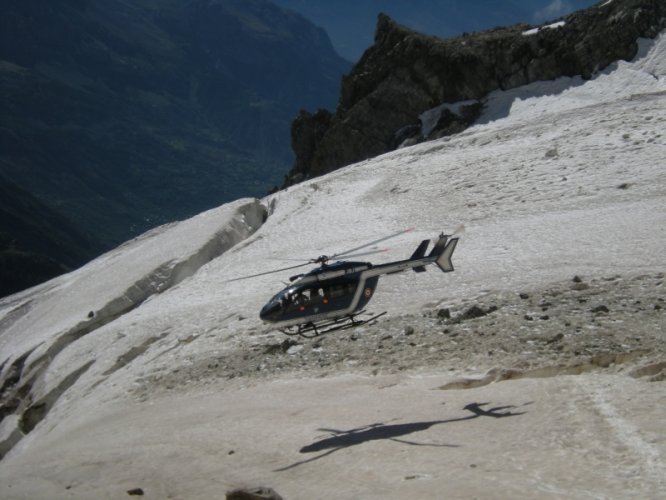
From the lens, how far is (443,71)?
5094 centimetres

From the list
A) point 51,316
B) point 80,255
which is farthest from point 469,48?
point 80,255

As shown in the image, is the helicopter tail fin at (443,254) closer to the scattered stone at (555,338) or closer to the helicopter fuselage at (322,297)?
the helicopter fuselage at (322,297)

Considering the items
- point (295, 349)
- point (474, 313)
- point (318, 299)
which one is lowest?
point (295, 349)

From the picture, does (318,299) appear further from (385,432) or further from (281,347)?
(385,432)

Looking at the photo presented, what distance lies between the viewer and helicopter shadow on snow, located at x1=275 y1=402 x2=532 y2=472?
11.4 m

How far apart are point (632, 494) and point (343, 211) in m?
27.3

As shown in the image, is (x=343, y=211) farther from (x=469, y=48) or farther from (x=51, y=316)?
(x=469, y=48)

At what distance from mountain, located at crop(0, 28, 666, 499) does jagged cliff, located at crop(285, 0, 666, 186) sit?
6.06 metres

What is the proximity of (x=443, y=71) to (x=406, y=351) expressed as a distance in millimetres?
38367

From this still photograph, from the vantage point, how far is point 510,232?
24.6 m

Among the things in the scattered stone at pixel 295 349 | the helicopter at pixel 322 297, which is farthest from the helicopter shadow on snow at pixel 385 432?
the scattered stone at pixel 295 349

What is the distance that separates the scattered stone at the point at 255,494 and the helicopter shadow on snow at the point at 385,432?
194 cm

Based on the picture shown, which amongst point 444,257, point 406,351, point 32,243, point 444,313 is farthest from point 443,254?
Result: point 32,243

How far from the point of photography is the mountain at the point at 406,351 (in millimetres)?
10281
